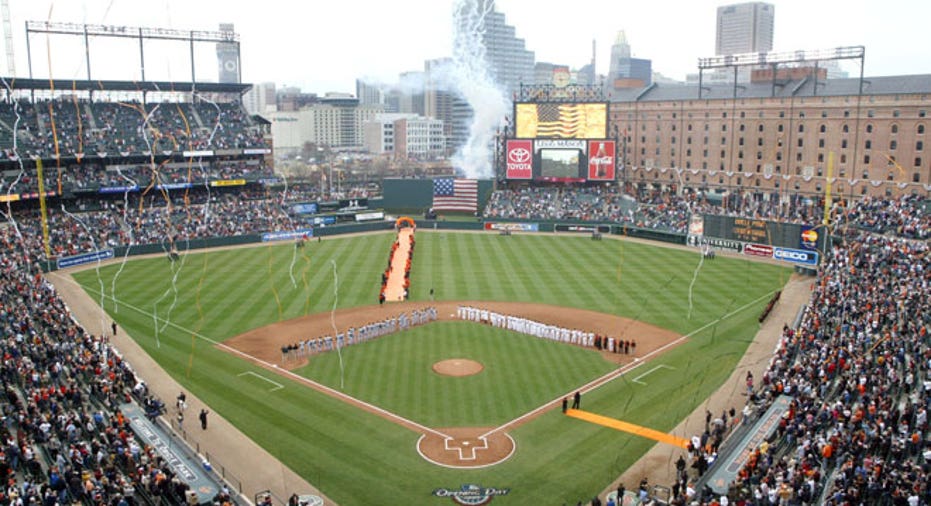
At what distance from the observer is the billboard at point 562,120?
72.8 metres

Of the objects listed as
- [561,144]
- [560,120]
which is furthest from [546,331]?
[560,120]

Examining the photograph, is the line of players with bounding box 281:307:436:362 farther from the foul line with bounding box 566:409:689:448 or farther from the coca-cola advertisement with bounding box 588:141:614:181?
the coca-cola advertisement with bounding box 588:141:614:181

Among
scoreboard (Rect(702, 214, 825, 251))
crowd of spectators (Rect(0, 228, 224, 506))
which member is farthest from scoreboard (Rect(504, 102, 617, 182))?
crowd of spectators (Rect(0, 228, 224, 506))

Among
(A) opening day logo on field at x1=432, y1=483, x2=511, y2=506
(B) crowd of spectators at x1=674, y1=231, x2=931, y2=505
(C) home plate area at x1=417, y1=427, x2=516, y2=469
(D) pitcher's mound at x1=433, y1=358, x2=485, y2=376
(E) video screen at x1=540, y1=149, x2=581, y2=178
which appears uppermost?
Result: (E) video screen at x1=540, y1=149, x2=581, y2=178

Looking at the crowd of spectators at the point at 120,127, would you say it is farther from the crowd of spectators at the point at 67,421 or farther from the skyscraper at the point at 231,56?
the crowd of spectators at the point at 67,421

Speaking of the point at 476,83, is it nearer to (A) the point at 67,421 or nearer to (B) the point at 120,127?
(B) the point at 120,127

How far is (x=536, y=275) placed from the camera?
49906mm

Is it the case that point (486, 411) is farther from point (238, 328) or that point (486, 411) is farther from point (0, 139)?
point (0, 139)

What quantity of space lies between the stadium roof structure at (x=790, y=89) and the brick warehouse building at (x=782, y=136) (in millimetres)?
119

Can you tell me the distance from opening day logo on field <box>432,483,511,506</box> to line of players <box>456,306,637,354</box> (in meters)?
13.5

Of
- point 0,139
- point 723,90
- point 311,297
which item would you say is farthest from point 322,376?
point 723,90

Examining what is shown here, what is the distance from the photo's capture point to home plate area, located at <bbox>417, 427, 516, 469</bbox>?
73.2ft

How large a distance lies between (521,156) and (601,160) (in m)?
8.02

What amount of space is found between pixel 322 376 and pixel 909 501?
67.0 feet
